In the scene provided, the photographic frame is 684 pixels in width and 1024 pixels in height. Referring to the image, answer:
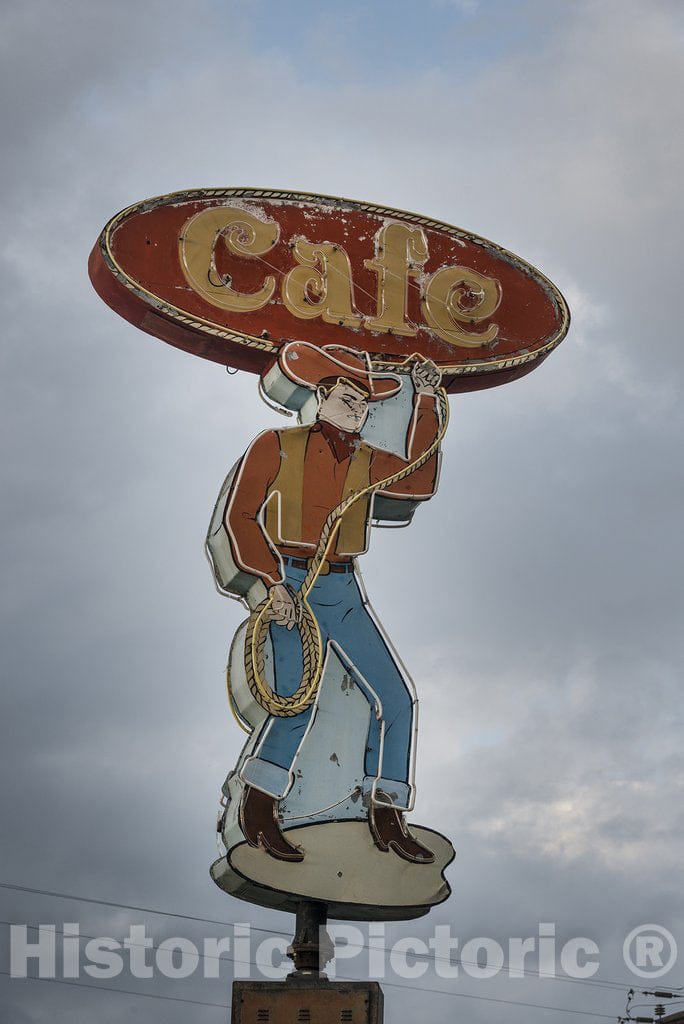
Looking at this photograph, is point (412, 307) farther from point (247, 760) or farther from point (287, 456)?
point (247, 760)

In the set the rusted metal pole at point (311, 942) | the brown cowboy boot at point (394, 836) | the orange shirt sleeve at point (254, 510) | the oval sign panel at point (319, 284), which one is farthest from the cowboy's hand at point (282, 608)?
the oval sign panel at point (319, 284)

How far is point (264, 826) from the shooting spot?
1447 cm

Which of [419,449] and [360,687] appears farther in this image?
[419,449]

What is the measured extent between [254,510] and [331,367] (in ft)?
7.13

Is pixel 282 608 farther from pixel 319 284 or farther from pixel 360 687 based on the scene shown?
pixel 319 284

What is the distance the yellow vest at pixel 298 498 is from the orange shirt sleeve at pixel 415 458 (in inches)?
6.6

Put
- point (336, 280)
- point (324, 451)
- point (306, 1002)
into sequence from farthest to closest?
point (336, 280) → point (324, 451) → point (306, 1002)

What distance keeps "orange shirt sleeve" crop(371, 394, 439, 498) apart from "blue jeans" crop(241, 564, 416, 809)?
4.15 feet

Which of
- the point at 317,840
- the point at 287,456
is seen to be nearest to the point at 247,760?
the point at 317,840

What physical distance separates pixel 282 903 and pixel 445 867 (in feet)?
5.47

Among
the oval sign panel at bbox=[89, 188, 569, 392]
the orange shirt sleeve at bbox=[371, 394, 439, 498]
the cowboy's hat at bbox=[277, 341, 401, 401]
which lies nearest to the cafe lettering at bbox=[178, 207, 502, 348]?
the oval sign panel at bbox=[89, 188, 569, 392]

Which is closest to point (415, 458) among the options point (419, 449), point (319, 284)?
point (419, 449)

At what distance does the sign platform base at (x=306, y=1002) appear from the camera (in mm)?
13961

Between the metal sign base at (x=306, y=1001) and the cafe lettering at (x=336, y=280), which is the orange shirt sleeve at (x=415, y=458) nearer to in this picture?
the cafe lettering at (x=336, y=280)
